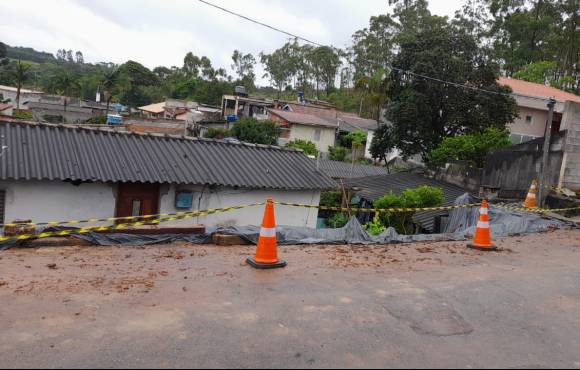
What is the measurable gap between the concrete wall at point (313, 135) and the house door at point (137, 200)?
2762 cm

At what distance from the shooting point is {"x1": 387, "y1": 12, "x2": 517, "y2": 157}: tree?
25969 mm

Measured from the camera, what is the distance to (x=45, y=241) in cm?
700

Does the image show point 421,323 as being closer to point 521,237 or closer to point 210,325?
point 210,325

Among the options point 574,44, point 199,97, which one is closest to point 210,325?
point 574,44

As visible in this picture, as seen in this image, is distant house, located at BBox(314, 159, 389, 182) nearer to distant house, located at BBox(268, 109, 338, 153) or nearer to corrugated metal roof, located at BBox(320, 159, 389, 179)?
corrugated metal roof, located at BBox(320, 159, 389, 179)

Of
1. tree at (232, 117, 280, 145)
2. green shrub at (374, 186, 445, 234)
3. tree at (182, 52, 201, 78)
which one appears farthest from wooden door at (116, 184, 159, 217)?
tree at (182, 52, 201, 78)

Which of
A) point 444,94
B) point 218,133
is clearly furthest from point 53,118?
point 444,94

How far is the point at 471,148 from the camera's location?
21.8 m

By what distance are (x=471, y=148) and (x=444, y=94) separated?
563 centimetres

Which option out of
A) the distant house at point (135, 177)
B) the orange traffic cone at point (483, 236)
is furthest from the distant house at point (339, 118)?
the orange traffic cone at point (483, 236)

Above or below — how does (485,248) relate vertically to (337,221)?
above

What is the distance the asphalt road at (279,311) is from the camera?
365 centimetres

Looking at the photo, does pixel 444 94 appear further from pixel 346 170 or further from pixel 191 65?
pixel 191 65

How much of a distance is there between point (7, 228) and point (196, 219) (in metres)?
7.10
